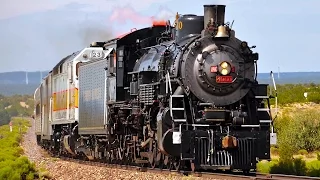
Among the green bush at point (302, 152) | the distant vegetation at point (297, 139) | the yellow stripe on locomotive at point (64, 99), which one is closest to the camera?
the distant vegetation at point (297, 139)

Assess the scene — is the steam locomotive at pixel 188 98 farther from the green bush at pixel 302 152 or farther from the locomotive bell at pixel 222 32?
the green bush at pixel 302 152

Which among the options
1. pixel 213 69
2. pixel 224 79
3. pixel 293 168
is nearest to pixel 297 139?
pixel 293 168

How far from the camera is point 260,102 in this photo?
773 inches

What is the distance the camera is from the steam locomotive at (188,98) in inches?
725

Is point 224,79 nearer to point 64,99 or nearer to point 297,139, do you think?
point 64,99

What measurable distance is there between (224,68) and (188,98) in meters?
1.24

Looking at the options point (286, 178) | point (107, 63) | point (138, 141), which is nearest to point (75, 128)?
point (107, 63)

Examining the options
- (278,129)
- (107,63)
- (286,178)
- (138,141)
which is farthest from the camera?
(278,129)

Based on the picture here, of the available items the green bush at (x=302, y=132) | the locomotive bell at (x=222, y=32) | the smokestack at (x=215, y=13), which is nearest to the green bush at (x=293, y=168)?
the locomotive bell at (x=222, y=32)

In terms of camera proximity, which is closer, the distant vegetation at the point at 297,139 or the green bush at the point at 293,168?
the green bush at the point at 293,168

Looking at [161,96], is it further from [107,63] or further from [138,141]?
[107,63]

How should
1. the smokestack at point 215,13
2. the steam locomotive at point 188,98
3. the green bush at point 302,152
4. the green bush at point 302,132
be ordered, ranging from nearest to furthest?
the steam locomotive at point 188,98
the smokestack at point 215,13
the green bush at point 302,152
the green bush at point 302,132

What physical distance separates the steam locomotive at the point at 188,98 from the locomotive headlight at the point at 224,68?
26mm

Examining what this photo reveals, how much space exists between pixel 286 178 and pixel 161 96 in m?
4.05
